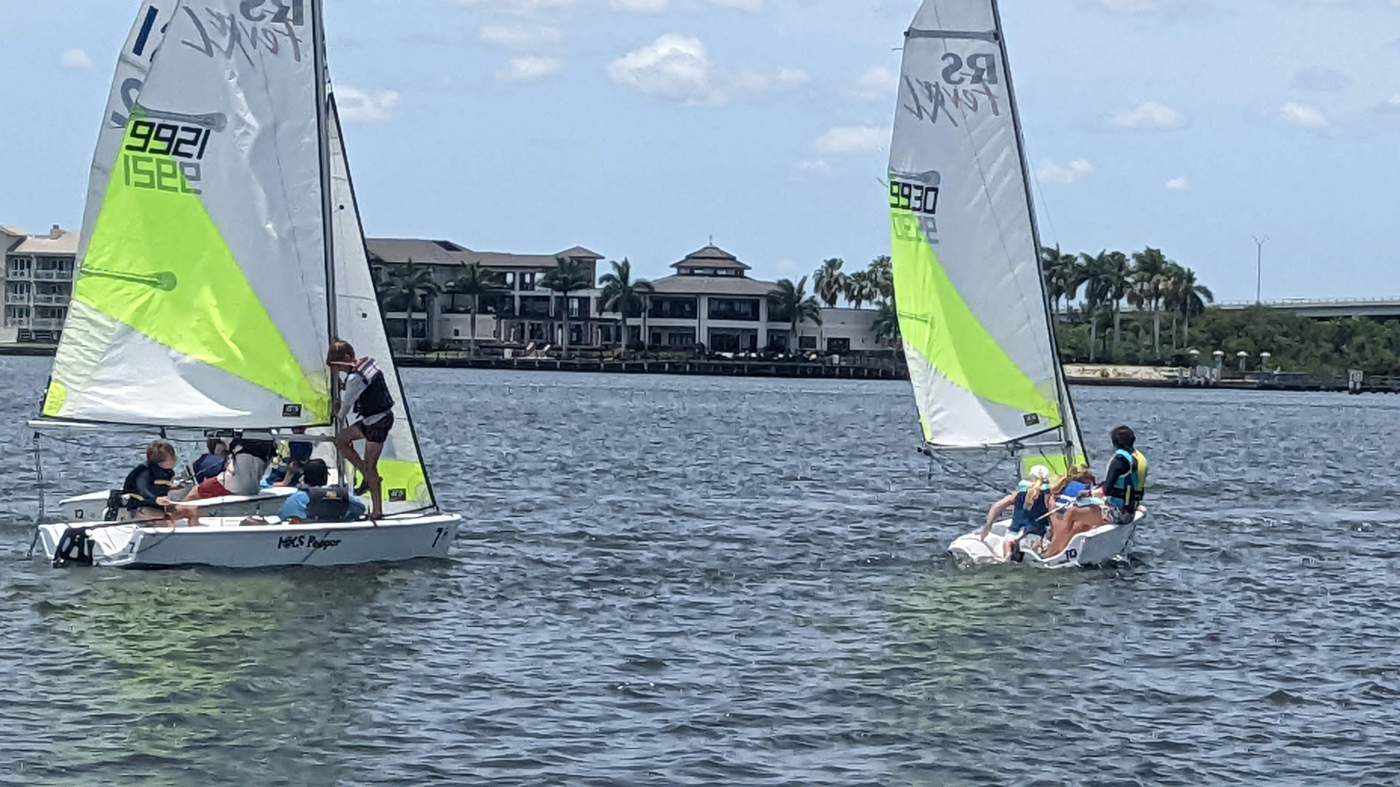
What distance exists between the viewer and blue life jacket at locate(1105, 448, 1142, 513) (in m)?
24.6

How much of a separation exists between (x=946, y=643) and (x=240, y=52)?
949 centimetres

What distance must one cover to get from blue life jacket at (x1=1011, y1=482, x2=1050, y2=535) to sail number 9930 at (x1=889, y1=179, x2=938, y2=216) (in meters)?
4.32

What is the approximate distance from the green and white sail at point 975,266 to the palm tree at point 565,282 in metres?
134

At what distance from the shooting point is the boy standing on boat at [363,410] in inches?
880

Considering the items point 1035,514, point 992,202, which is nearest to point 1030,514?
point 1035,514

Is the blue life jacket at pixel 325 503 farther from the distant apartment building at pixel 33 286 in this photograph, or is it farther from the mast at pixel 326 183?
the distant apartment building at pixel 33 286

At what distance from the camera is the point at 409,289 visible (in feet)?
521

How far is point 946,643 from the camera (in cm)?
2014

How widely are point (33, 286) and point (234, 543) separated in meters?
156

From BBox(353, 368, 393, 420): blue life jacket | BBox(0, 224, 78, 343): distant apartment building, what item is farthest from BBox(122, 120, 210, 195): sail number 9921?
BBox(0, 224, 78, 343): distant apartment building

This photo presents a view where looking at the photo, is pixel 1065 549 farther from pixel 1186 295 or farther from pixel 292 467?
pixel 1186 295

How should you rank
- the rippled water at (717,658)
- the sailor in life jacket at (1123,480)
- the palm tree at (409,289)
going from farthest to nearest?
the palm tree at (409,289)
the sailor in life jacket at (1123,480)
the rippled water at (717,658)

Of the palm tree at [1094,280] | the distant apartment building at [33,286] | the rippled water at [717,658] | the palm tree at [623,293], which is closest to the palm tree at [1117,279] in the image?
the palm tree at [1094,280]

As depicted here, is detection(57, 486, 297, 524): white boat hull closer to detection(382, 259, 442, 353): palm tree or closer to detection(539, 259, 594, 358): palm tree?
detection(382, 259, 442, 353): palm tree
